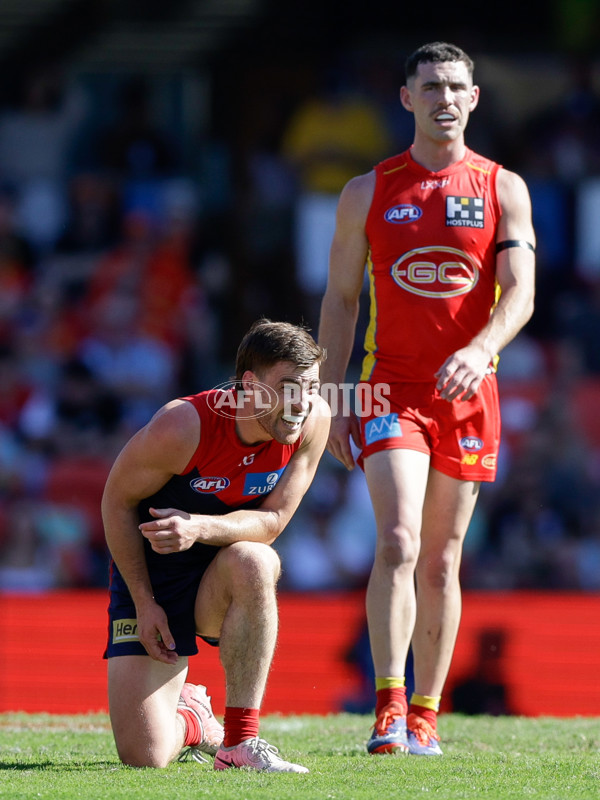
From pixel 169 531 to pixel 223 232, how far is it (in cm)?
911

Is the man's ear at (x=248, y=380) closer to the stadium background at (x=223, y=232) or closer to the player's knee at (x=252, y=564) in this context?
the player's knee at (x=252, y=564)

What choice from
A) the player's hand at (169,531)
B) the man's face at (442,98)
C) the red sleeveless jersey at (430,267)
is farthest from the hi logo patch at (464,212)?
the player's hand at (169,531)

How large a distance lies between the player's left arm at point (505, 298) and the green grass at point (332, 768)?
1.32 m

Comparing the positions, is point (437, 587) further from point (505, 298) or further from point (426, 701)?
point (505, 298)

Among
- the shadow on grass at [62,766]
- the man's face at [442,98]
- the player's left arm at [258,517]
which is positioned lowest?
the shadow on grass at [62,766]

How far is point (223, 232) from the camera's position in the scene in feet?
42.1

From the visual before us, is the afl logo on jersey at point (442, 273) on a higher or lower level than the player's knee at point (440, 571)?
higher

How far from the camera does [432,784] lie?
3.76 m

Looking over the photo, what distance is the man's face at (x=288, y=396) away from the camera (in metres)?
4.08

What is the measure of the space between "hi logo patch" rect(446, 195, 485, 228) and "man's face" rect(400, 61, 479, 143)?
25 centimetres

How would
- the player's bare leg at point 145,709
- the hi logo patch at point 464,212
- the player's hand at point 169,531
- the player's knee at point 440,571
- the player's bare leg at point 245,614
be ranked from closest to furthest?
1. the player's hand at point 169,531
2. the player's bare leg at point 245,614
3. the player's bare leg at point 145,709
4. the player's knee at point 440,571
5. the hi logo patch at point 464,212

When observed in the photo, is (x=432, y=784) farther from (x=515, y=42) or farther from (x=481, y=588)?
(x=515, y=42)

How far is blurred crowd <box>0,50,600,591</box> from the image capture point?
10.6 meters

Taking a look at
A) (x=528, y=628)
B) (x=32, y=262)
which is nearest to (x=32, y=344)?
(x=32, y=262)
